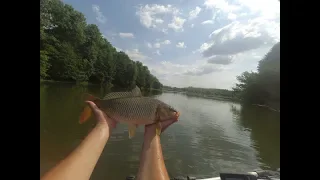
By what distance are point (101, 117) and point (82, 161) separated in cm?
25

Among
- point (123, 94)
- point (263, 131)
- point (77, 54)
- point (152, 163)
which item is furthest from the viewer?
point (77, 54)

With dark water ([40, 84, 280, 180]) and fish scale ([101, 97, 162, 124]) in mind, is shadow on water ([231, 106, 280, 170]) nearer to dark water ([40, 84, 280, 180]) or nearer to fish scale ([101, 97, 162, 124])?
dark water ([40, 84, 280, 180])

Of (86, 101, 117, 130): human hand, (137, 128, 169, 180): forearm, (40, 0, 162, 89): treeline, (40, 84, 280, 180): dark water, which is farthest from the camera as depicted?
(40, 0, 162, 89): treeline

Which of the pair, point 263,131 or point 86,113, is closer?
point 86,113

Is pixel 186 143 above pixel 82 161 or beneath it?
beneath

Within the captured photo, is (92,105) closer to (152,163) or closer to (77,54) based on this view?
(152,163)

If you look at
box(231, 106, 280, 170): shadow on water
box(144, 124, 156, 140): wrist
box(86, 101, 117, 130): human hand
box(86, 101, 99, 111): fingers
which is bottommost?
box(231, 106, 280, 170): shadow on water

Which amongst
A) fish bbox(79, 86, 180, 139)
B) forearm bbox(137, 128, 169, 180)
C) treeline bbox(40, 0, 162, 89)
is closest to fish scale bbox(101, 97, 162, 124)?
fish bbox(79, 86, 180, 139)

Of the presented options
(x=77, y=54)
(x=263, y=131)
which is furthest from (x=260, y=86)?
(x=77, y=54)

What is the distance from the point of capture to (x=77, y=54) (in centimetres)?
2020

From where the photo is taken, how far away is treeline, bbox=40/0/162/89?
14891 millimetres
